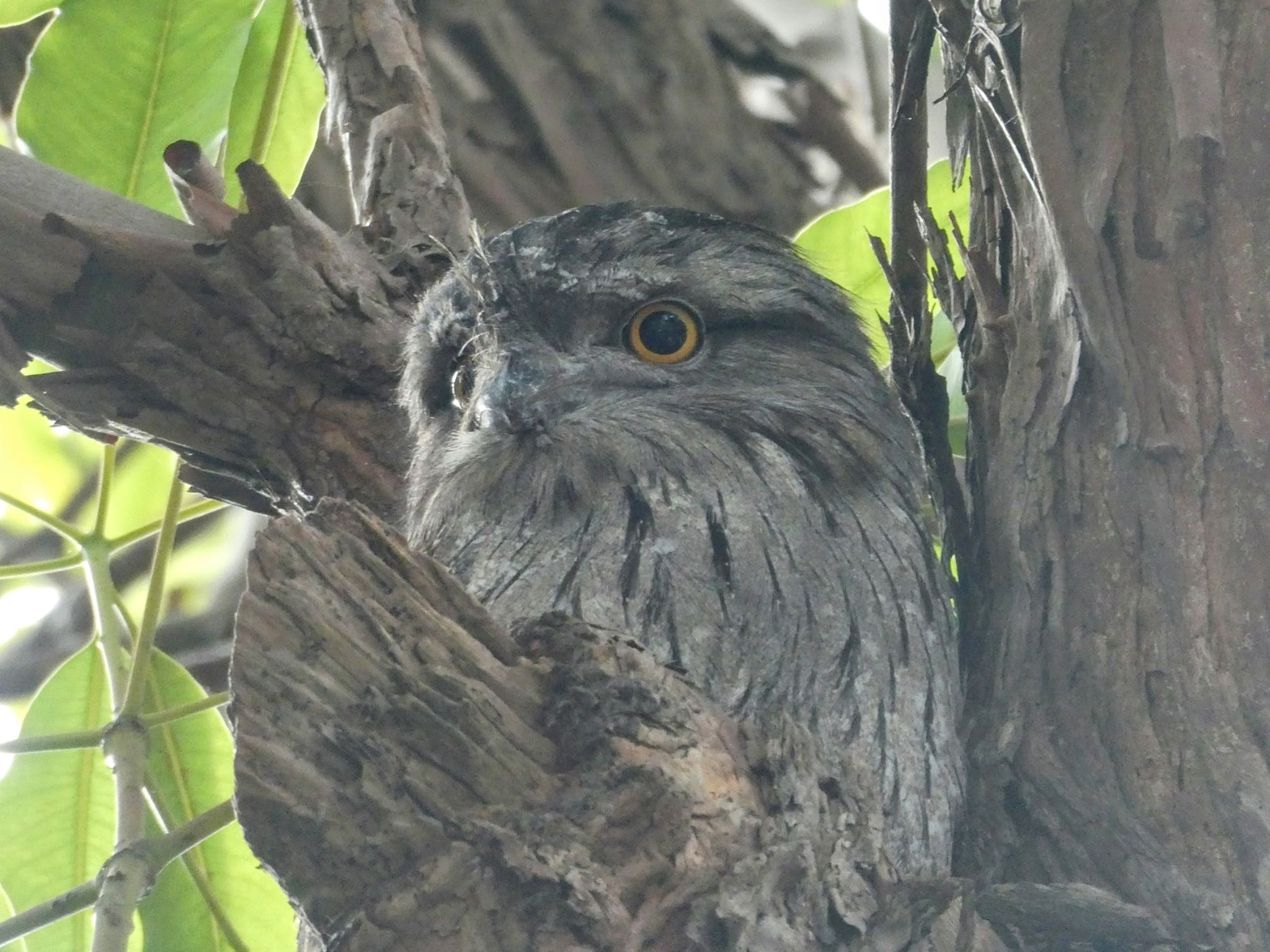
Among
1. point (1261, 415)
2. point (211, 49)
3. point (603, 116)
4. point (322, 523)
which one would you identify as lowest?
point (1261, 415)

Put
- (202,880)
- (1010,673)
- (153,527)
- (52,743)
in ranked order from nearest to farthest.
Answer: (1010,673) → (52,743) → (202,880) → (153,527)

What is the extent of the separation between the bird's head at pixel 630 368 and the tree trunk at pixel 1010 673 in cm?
35

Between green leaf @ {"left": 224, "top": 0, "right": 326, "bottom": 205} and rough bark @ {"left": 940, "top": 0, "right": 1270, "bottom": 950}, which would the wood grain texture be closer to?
→ green leaf @ {"left": 224, "top": 0, "right": 326, "bottom": 205}

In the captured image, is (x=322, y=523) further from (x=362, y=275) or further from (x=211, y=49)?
(x=211, y=49)

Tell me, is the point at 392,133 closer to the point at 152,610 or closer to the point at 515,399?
the point at 515,399

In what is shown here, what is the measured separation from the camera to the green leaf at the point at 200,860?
2.51 metres

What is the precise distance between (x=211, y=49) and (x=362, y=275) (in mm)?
632

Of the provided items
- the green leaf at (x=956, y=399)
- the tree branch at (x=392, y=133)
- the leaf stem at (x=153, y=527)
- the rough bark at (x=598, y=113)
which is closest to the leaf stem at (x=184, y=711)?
the leaf stem at (x=153, y=527)

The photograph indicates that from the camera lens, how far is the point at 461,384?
2.30 meters

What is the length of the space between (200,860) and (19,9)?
1.61 meters

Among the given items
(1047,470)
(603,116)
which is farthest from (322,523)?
(603,116)

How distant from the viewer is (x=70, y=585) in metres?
4.04

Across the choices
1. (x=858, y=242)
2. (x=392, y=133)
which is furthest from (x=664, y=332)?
(x=392, y=133)

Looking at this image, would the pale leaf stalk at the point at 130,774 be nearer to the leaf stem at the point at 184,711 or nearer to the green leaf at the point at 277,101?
the leaf stem at the point at 184,711
